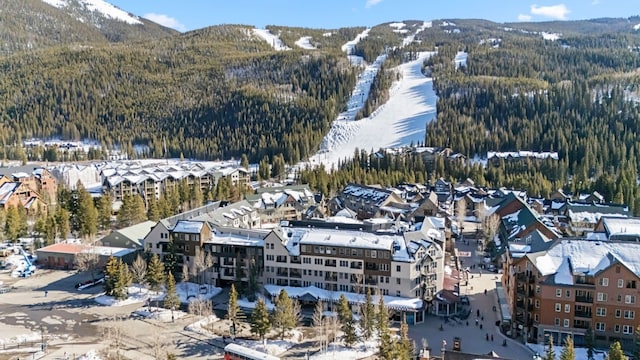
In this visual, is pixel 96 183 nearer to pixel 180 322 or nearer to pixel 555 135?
pixel 180 322

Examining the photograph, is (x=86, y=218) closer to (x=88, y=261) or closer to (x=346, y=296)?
(x=88, y=261)

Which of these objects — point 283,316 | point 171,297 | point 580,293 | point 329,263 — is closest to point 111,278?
point 171,297

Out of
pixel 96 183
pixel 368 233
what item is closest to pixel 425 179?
pixel 368 233

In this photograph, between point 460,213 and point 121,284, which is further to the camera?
point 460,213

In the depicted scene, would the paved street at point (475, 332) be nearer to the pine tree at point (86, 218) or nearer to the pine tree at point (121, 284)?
the pine tree at point (121, 284)

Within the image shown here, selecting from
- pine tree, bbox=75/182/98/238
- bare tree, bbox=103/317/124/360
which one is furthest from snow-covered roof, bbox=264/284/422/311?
pine tree, bbox=75/182/98/238

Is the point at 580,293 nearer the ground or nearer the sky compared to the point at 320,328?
nearer the sky

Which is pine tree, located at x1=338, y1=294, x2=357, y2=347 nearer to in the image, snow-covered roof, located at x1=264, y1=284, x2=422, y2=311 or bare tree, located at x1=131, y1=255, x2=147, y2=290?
snow-covered roof, located at x1=264, y1=284, x2=422, y2=311
